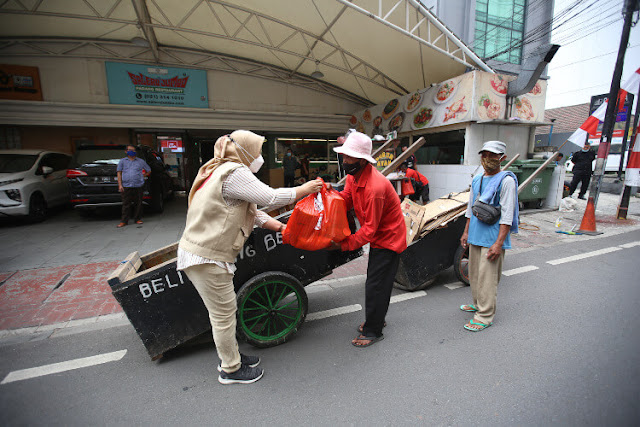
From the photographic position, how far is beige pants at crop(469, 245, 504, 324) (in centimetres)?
289

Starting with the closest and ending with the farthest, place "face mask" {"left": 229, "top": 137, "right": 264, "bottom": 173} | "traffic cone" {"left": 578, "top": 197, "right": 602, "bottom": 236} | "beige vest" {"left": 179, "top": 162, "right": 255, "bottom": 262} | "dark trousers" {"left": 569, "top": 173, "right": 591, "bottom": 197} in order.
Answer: "beige vest" {"left": 179, "top": 162, "right": 255, "bottom": 262} < "face mask" {"left": 229, "top": 137, "right": 264, "bottom": 173} < "traffic cone" {"left": 578, "top": 197, "right": 602, "bottom": 236} < "dark trousers" {"left": 569, "top": 173, "right": 591, "bottom": 197}

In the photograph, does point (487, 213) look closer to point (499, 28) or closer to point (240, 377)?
point (240, 377)

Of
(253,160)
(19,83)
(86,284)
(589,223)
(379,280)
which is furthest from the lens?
(19,83)

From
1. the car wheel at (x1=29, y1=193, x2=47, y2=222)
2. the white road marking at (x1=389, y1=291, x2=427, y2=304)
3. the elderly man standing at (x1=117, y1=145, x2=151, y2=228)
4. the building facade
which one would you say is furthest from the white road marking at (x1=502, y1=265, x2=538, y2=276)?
the building facade

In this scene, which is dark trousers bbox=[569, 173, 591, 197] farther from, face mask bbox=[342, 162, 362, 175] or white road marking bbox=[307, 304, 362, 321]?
face mask bbox=[342, 162, 362, 175]

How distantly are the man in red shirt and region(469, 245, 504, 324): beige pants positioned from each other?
0.95 m

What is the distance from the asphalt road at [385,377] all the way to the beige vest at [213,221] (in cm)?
106

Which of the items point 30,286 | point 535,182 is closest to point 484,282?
point 30,286

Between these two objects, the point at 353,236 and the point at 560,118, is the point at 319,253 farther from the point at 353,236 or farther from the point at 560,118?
the point at 560,118

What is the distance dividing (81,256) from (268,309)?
4221 mm

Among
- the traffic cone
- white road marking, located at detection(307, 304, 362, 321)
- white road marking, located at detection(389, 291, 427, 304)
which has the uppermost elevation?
the traffic cone

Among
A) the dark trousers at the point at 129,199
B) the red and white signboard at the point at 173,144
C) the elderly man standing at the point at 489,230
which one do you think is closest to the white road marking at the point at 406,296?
the elderly man standing at the point at 489,230

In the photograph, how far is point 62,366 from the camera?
2465 mm

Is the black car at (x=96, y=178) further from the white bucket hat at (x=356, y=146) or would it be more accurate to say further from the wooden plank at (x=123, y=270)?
the white bucket hat at (x=356, y=146)
